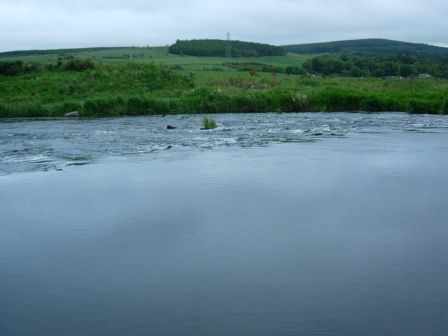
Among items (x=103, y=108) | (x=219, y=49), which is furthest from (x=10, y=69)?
(x=219, y=49)

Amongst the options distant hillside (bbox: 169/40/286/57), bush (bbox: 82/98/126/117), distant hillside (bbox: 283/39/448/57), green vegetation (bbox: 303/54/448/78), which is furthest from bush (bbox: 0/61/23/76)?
distant hillside (bbox: 283/39/448/57)

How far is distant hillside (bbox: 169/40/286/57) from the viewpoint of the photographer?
318ft

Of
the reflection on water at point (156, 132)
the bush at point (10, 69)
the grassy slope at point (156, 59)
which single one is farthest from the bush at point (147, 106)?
the grassy slope at point (156, 59)

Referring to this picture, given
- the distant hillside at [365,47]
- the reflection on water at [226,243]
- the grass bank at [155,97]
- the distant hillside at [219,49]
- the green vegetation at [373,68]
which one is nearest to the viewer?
the reflection on water at [226,243]

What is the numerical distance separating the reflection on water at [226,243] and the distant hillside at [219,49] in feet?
272

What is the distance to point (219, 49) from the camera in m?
99.9

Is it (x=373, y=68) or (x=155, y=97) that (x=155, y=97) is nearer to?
(x=155, y=97)

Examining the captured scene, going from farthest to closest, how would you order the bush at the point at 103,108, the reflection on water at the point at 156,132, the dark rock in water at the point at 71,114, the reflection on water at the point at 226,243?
the bush at the point at 103,108, the dark rock in water at the point at 71,114, the reflection on water at the point at 156,132, the reflection on water at the point at 226,243

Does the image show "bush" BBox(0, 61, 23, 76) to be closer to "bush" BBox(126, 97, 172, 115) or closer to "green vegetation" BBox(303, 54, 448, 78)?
"bush" BBox(126, 97, 172, 115)

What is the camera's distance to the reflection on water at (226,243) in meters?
5.75

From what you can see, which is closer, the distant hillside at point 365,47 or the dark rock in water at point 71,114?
→ the dark rock in water at point 71,114

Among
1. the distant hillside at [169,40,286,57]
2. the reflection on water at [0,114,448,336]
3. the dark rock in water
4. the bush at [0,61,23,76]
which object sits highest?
the distant hillside at [169,40,286,57]

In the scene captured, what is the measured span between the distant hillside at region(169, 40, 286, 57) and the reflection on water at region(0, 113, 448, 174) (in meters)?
71.8

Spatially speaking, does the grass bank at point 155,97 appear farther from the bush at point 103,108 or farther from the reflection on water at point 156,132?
the reflection on water at point 156,132
